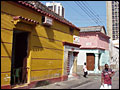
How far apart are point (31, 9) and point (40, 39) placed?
172cm

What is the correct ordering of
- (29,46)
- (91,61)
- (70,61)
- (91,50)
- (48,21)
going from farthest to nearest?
(91,61)
(91,50)
(70,61)
(48,21)
(29,46)

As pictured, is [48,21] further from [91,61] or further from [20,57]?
[91,61]

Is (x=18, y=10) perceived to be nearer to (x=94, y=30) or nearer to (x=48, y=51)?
(x=48, y=51)

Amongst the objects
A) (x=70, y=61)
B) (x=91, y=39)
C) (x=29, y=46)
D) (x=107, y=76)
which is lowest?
(x=107, y=76)

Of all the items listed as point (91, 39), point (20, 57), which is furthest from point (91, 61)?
point (20, 57)

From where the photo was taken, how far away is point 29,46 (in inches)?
388

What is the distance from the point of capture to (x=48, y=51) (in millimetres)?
11359

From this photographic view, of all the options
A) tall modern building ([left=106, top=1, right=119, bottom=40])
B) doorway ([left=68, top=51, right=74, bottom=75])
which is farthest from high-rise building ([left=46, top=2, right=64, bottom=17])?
A: tall modern building ([left=106, top=1, right=119, bottom=40])

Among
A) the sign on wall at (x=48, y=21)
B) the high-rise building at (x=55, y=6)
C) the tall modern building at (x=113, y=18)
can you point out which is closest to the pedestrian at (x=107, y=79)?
the sign on wall at (x=48, y=21)

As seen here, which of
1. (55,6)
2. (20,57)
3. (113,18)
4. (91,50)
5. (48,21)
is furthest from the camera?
(113,18)

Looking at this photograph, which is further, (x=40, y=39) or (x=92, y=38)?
(x=92, y=38)

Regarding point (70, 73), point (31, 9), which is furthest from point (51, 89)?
point (70, 73)

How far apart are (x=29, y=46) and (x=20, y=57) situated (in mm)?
761

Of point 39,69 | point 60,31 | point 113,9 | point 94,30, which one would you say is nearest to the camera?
point 39,69
